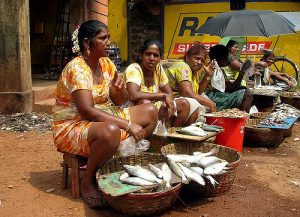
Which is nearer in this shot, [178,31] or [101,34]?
[101,34]

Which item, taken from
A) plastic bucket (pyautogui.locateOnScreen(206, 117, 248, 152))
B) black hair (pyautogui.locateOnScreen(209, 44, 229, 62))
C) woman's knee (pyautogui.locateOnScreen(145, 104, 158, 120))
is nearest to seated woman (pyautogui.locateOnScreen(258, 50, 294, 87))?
black hair (pyautogui.locateOnScreen(209, 44, 229, 62))

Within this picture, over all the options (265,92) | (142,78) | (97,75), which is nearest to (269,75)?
(265,92)

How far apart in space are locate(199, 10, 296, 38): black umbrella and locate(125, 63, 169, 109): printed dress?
2.57 meters

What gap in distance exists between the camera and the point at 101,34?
134 inches

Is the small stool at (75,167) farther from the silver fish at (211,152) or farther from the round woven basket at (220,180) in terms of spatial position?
the silver fish at (211,152)

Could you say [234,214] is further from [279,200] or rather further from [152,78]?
[152,78]

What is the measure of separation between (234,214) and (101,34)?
1924 millimetres

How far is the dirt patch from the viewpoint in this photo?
10.7ft

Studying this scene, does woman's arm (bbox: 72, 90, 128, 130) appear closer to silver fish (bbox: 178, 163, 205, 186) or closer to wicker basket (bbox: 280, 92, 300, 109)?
silver fish (bbox: 178, 163, 205, 186)

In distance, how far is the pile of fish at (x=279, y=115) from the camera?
Result: 5.62 m

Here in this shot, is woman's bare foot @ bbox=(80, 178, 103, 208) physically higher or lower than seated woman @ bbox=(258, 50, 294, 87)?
lower

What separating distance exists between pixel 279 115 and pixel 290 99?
6.40ft

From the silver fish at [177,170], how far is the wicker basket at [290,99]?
513 cm

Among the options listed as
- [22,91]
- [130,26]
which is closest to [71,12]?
[22,91]
